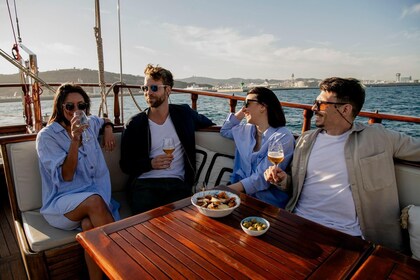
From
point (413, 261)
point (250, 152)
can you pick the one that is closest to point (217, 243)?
point (413, 261)

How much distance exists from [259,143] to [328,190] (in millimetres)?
602

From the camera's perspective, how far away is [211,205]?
128 centimetres

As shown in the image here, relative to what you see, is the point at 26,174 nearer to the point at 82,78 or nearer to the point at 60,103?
the point at 60,103

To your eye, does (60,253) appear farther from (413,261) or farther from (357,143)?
(357,143)

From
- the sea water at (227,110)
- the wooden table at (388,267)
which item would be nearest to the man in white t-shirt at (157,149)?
the sea water at (227,110)

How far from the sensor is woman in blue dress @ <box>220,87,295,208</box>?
6.02 ft

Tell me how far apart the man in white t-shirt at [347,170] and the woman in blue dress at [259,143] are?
0.11m

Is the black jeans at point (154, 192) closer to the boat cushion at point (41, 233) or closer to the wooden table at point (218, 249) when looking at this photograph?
the boat cushion at point (41, 233)

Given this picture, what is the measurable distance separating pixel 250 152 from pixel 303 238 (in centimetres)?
97

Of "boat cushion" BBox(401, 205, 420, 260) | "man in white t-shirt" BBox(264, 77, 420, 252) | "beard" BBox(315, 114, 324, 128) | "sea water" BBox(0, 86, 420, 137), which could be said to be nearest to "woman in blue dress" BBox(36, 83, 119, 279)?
"sea water" BBox(0, 86, 420, 137)

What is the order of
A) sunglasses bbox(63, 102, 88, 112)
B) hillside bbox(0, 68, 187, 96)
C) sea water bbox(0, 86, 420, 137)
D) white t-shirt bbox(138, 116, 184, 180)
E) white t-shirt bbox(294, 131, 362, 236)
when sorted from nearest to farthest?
1. white t-shirt bbox(294, 131, 362, 236)
2. sunglasses bbox(63, 102, 88, 112)
3. white t-shirt bbox(138, 116, 184, 180)
4. hillside bbox(0, 68, 187, 96)
5. sea water bbox(0, 86, 420, 137)

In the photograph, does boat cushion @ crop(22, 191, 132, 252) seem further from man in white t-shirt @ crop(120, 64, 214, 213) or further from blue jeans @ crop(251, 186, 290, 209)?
blue jeans @ crop(251, 186, 290, 209)

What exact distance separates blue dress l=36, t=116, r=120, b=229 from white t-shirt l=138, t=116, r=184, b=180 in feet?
1.27

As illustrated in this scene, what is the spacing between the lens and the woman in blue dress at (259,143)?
183 cm
